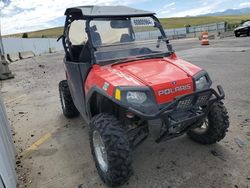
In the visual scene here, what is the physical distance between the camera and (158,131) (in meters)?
3.21

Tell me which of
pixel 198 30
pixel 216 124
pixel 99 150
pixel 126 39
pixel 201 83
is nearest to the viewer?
pixel 201 83

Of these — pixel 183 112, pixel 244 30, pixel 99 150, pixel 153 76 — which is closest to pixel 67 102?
pixel 99 150

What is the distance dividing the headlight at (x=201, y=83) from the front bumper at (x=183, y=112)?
0.17 metres

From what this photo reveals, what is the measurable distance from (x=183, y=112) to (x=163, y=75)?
1.68 ft

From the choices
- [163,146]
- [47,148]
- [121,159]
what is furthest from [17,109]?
[121,159]

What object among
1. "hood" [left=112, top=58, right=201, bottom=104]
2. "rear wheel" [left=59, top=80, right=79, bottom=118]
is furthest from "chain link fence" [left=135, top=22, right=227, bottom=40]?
"hood" [left=112, top=58, right=201, bottom=104]

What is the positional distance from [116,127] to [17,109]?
5007 mm

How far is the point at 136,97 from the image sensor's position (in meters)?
3.05

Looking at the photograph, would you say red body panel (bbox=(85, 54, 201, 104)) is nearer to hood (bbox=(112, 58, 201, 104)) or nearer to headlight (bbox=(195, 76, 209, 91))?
hood (bbox=(112, 58, 201, 104))

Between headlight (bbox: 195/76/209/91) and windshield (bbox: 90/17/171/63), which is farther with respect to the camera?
windshield (bbox: 90/17/171/63)

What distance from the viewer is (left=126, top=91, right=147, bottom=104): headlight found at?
9.95ft

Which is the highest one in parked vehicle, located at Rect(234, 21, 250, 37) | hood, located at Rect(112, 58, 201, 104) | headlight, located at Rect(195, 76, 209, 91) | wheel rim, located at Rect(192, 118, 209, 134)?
hood, located at Rect(112, 58, 201, 104)

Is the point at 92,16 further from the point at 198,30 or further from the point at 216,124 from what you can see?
the point at 198,30

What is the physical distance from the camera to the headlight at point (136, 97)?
9.95 feet
